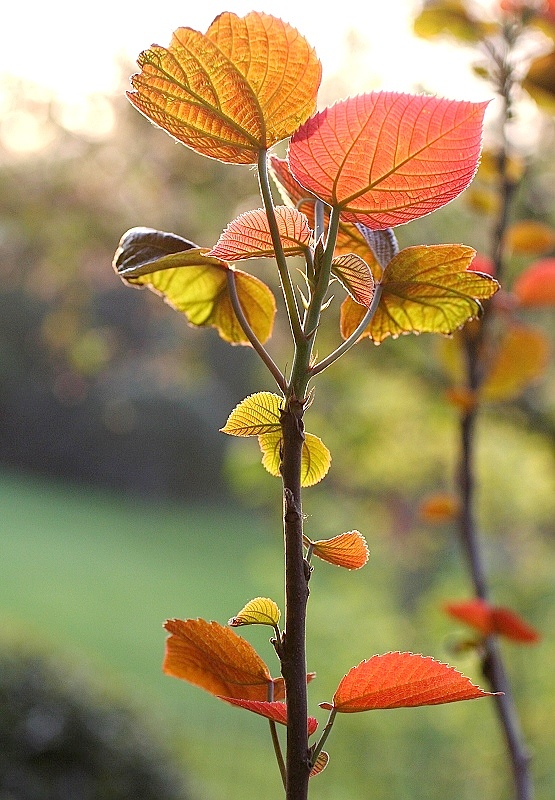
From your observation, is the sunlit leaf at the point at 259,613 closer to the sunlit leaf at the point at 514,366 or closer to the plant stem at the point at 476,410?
the plant stem at the point at 476,410

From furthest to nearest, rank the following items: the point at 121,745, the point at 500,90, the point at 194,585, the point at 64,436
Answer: the point at 64,436
the point at 194,585
the point at 121,745
the point at 500,90

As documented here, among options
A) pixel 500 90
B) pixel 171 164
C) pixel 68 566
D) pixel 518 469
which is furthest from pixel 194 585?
pixel 500 90

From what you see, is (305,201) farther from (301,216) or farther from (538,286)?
(538,286)

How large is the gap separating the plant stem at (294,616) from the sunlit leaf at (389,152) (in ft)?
0.23

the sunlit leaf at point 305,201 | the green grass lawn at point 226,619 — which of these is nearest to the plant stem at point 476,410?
the sunlit leaf at point 305,201

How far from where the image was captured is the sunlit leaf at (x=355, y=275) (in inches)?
9.9

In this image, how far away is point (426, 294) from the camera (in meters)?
0.28

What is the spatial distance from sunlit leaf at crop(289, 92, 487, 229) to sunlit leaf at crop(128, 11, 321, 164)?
14 millimetres

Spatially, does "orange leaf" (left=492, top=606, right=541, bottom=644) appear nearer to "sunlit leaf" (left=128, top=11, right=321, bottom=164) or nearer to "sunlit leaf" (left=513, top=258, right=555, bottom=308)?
"sunlit leaf" (left=513, top=258, right=555, bottom=308)

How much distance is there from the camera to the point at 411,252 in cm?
26

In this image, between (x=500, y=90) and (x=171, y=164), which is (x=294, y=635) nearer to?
(x=500, y=90)

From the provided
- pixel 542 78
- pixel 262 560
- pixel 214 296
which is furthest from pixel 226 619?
pixel 214 296

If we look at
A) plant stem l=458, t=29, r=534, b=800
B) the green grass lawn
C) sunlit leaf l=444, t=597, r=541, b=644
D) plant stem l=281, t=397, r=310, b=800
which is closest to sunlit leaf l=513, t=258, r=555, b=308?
plant stem l=458, t=29, r=534, b=800

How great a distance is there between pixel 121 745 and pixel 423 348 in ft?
4.44
